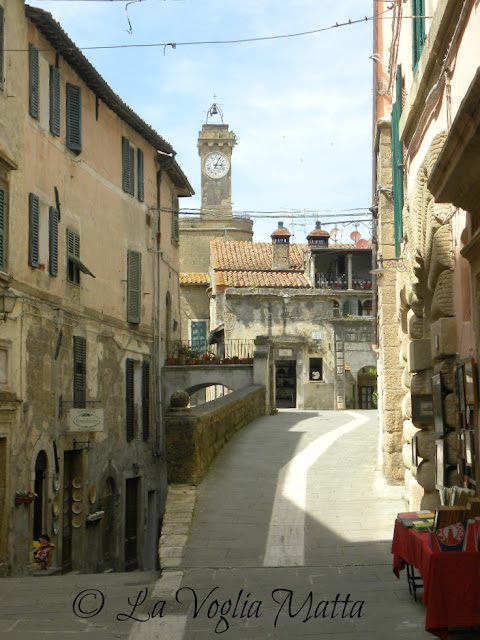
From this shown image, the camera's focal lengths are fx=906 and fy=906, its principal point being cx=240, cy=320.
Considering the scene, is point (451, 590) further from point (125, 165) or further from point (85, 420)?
point (125, 165)

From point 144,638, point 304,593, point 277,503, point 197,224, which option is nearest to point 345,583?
point 304,593

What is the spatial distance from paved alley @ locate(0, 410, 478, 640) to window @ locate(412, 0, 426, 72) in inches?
225

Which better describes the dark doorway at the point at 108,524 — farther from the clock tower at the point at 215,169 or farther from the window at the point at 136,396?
the clock tower at the point at 215,169

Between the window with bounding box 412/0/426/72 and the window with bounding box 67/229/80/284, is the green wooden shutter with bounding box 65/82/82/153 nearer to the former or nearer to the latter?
the window with bounding box 67/229/80/284

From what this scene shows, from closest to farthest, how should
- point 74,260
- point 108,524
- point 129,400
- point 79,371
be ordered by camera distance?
point 74,260 < point 79,371 < point 108,524 < point 129,400

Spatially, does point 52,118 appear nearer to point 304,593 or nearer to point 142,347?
point 142,347

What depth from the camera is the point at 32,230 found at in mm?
16141

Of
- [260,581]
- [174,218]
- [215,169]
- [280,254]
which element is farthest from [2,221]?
[215,169]

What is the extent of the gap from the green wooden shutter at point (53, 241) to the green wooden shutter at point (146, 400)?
716cm

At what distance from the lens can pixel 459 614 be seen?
638cm

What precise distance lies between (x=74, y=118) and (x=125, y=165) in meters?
3.84

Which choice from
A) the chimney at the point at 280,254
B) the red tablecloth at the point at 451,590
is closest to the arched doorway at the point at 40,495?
the red tablecloth at the point at 451,590

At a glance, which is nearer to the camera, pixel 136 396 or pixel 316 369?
pixel 136 396

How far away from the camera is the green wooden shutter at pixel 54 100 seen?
17703 millimetres
